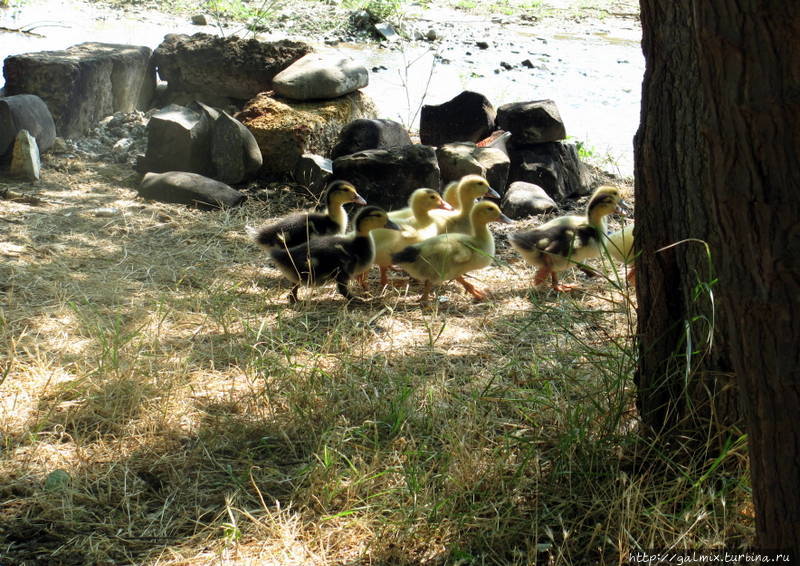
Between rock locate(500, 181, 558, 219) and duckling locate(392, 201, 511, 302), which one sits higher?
duckling locate(392, 201, 511, 302)

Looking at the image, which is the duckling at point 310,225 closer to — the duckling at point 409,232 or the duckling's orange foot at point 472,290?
the duckling at point 409,232

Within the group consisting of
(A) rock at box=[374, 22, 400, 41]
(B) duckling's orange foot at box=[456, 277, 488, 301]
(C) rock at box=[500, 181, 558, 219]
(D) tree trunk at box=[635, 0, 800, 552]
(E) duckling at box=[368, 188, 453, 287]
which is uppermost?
(D) tree trunk at box=[635, 0, 800, 552]

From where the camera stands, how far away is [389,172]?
6.47 metres

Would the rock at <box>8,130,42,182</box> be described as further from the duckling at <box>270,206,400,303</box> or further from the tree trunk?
the tree trunk

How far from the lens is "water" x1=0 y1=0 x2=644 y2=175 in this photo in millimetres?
10414

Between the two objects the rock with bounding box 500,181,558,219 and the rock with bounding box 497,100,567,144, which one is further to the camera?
the rock with bounding box 497,100,567,144

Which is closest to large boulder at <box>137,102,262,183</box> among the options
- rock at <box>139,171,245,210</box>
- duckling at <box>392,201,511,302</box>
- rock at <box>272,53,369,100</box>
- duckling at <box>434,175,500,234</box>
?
rock at <box>139,171,245,210</box>

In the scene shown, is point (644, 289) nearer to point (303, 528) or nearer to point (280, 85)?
point (303, 528)

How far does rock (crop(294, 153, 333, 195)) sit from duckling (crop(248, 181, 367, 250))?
1170 mm

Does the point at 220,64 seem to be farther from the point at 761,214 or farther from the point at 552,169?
the point at 761,214

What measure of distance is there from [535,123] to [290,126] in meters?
2.09

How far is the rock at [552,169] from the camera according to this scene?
280 inches

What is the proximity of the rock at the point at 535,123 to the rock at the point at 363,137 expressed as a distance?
111 cm

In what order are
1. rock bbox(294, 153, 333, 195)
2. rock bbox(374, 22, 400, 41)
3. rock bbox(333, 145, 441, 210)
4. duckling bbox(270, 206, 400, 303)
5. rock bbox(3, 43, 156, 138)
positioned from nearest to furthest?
duckling bbox(270, 206, 400, 303)
rock bbox(333, 145, 441, 210)
rock bbox(294, 153, 333, 195)
rock bbox(3, 43, 156, 138)
rock bbox(374, 22, 400, 41)
